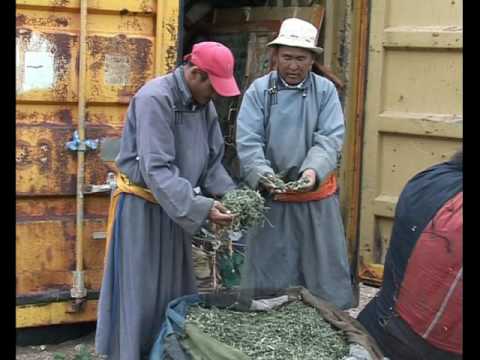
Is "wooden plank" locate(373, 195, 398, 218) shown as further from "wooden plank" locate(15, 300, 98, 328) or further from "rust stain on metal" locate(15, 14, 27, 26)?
"rust stain on metal" locate(15, 14, 27, 26)

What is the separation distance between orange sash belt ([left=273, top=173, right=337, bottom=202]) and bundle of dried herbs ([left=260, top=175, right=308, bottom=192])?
0.31 ft

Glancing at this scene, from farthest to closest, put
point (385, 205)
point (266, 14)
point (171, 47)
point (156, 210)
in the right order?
point (266, 14)
point (385, 205)
point (171, 47)
point (156, 210)

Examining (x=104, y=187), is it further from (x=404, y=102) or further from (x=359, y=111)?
(x=404, y=102)

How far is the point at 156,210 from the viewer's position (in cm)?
374

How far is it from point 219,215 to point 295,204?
0.87m

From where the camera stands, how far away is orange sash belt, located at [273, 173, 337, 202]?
4.27 meters

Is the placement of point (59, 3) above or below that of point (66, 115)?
above

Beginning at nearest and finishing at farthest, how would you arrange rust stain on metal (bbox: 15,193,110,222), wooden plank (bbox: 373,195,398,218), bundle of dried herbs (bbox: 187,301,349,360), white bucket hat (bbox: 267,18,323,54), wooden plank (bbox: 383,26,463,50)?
bundle of dried herbs (bbox: 187,301,349,360) < white bucket hat (bbox: 267,18,323,54) < rust stain on metal (bbox: 15,193,110,222) < wooden plank (bbox: 383,26,463,50) < wooden plank (bbox: 373,195,398,218)

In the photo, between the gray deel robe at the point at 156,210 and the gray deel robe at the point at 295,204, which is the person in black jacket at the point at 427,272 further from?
the gray deel robe at the point at 295,204

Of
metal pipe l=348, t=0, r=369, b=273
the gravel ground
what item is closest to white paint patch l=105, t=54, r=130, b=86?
the gravel ground

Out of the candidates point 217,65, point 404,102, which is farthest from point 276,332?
point 404,102

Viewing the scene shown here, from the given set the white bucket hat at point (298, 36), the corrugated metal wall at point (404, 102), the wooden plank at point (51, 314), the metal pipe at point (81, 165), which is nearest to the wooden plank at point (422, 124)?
the corrugated metal wall at point (404, 102)
